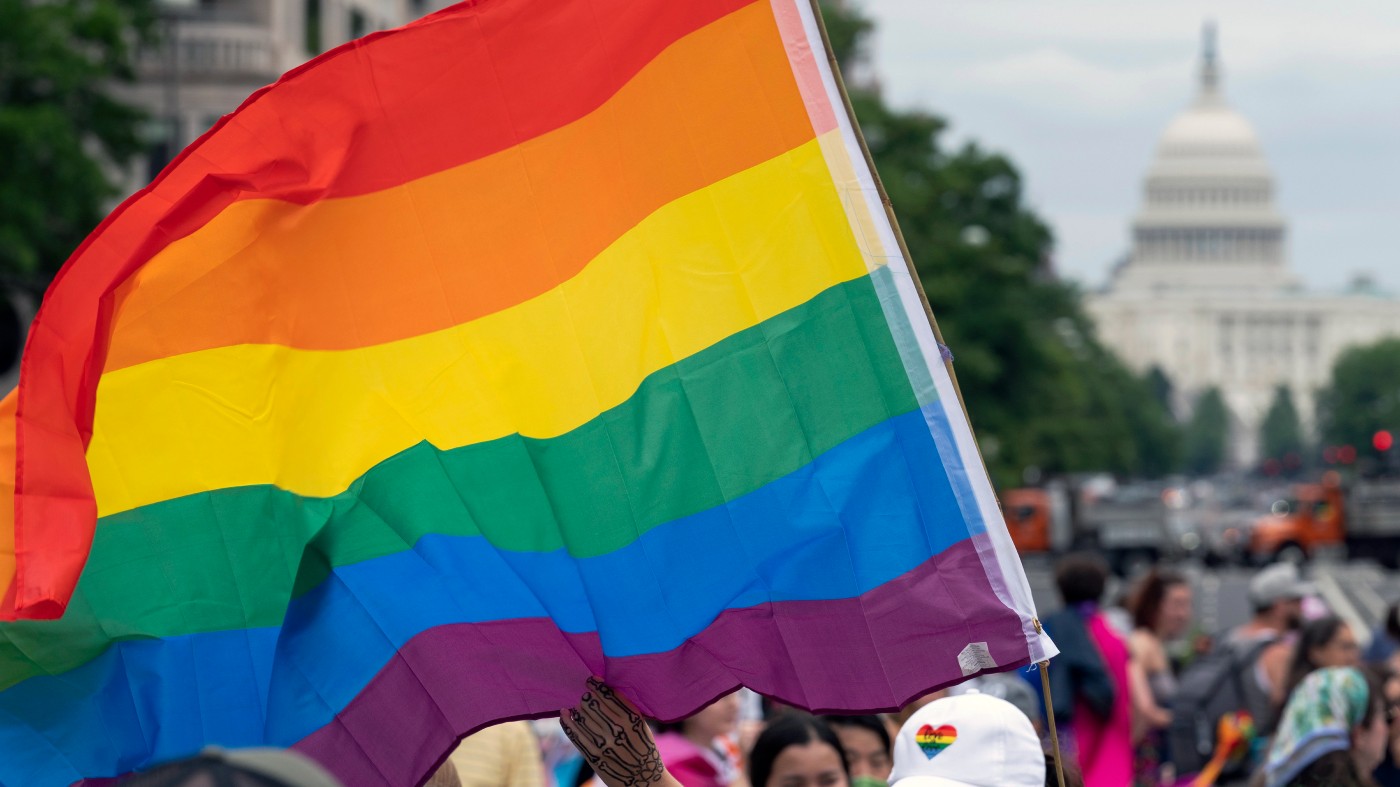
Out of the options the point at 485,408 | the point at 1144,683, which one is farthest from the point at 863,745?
the point at 1144,683

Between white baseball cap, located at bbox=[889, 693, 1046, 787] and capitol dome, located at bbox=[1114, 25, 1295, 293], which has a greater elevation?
white baseball cap, located at bbox=[889, 693, 1046, 787]

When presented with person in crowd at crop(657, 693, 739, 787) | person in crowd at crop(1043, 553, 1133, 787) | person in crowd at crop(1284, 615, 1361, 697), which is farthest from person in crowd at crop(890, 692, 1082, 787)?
person in crowd at crop(1043, 553, 1133, 787)

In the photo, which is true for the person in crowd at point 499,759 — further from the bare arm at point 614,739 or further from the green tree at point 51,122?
the green tree at point 51,122

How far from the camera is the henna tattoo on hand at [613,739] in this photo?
4004 mm

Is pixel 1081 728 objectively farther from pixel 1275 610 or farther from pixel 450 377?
pixel 450 377

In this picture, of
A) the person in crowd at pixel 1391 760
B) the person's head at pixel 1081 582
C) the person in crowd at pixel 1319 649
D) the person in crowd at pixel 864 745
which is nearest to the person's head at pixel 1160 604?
the person's head at pixel 1081 582

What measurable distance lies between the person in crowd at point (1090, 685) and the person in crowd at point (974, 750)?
3.86 metres

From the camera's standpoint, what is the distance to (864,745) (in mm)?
6012

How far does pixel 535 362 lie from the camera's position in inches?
173

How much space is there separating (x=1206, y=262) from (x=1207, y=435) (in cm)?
1488

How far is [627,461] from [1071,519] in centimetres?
4946

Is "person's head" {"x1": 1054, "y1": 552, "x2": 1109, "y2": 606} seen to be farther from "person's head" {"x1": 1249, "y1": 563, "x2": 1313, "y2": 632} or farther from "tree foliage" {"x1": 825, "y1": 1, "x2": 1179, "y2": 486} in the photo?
"tree foliage" {"x1": 825, "y1": 1, "x2": 1179, "y2": 486}

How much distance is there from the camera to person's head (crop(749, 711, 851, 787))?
5.18 meters

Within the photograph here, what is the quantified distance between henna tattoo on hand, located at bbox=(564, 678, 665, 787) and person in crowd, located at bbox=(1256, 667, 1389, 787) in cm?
235
